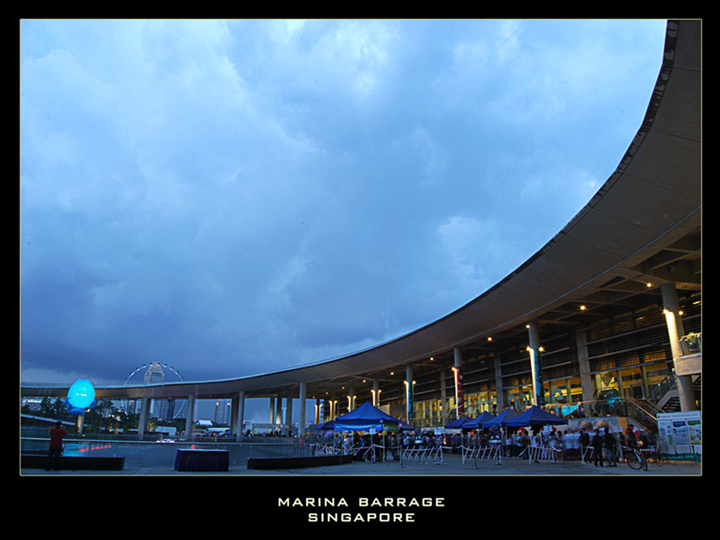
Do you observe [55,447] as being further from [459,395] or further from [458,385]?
[458,385]

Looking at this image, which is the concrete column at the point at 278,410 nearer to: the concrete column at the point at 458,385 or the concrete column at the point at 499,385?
the concrete column at the point at 499,385

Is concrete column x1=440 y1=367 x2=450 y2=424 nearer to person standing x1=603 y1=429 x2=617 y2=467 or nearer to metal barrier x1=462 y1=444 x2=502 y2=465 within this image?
metal barrier x1=462 y1=444 x2=502 y2=465

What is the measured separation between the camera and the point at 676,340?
72.0 feet

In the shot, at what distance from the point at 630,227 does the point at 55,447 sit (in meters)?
22.2

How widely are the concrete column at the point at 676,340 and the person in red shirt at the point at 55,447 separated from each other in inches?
938

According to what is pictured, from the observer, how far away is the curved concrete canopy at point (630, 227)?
1348cm

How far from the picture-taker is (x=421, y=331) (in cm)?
4250

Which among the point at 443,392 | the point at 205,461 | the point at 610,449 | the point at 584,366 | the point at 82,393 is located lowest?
the point at 443,392

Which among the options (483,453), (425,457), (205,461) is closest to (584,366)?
(425,457)

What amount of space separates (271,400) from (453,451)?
8058cm
